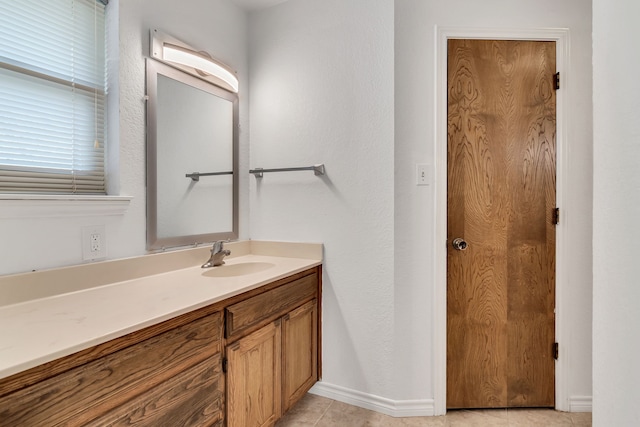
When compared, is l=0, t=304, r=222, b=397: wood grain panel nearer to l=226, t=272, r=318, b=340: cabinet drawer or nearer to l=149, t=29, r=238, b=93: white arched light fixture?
l=226, t=272, r=318, b=340: cabinet drawer

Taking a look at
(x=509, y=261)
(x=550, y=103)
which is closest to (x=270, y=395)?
(x=509, y=261)

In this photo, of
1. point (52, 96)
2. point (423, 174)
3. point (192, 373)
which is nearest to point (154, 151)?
point (52, 96)

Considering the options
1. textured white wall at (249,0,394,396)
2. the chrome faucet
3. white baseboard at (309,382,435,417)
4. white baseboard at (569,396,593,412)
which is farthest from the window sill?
white baseboard at (569,396,593,412)

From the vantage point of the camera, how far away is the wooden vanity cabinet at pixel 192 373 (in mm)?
747

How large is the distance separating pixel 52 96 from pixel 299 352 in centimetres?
165

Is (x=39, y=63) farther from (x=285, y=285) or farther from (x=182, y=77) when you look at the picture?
(x=285, y=285)

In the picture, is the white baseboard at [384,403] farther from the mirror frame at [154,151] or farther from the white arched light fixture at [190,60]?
the white arched light fixture at [190,60]

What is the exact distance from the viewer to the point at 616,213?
2.02 feet

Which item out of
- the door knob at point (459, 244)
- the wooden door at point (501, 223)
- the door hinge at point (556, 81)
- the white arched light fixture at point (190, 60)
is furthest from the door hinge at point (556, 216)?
the white arched light fixture at point (190, 60)

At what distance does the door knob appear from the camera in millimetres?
1840

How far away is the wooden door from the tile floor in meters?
0.05

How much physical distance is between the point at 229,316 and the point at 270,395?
537mm

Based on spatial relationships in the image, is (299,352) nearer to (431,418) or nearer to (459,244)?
(431,418)

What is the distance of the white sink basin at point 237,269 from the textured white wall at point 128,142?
0.37 m
